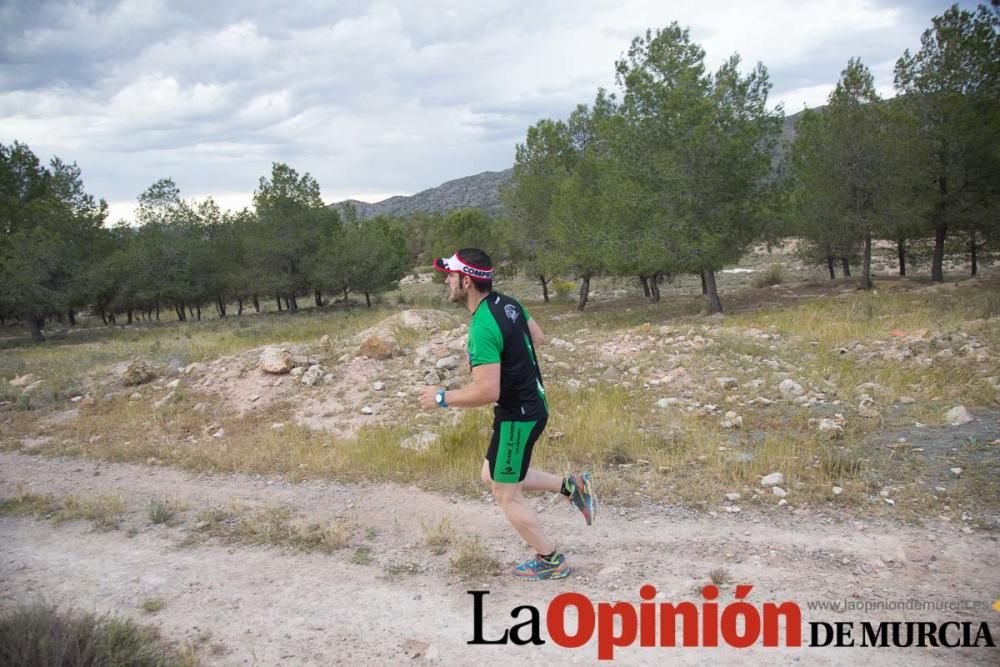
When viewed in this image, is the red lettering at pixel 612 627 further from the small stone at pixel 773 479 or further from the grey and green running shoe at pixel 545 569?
the small stone at pixel 773 479

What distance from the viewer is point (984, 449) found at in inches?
231

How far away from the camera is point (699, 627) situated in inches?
139

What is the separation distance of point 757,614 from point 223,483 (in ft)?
18.8

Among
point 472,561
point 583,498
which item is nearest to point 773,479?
point 583,498

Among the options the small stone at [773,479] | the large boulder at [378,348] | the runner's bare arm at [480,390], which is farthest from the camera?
the large boulder at [378,348]

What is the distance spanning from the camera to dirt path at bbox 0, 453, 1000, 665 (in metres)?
3.48

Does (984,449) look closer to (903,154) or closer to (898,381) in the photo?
(898,381)

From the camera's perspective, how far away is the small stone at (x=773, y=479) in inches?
218

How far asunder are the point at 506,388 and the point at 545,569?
52.9 inches

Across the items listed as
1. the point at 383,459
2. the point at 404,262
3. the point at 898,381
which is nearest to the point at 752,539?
the point at 383,459

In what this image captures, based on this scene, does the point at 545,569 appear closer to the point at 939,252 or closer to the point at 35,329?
the point at 939,252

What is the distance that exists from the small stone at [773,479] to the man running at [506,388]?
2.44 m

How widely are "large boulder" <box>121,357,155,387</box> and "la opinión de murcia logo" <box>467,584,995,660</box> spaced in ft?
35.8

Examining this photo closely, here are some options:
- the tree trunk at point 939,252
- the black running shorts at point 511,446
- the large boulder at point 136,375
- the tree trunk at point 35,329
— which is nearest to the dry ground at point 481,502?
the black running shorts at point 511,446
